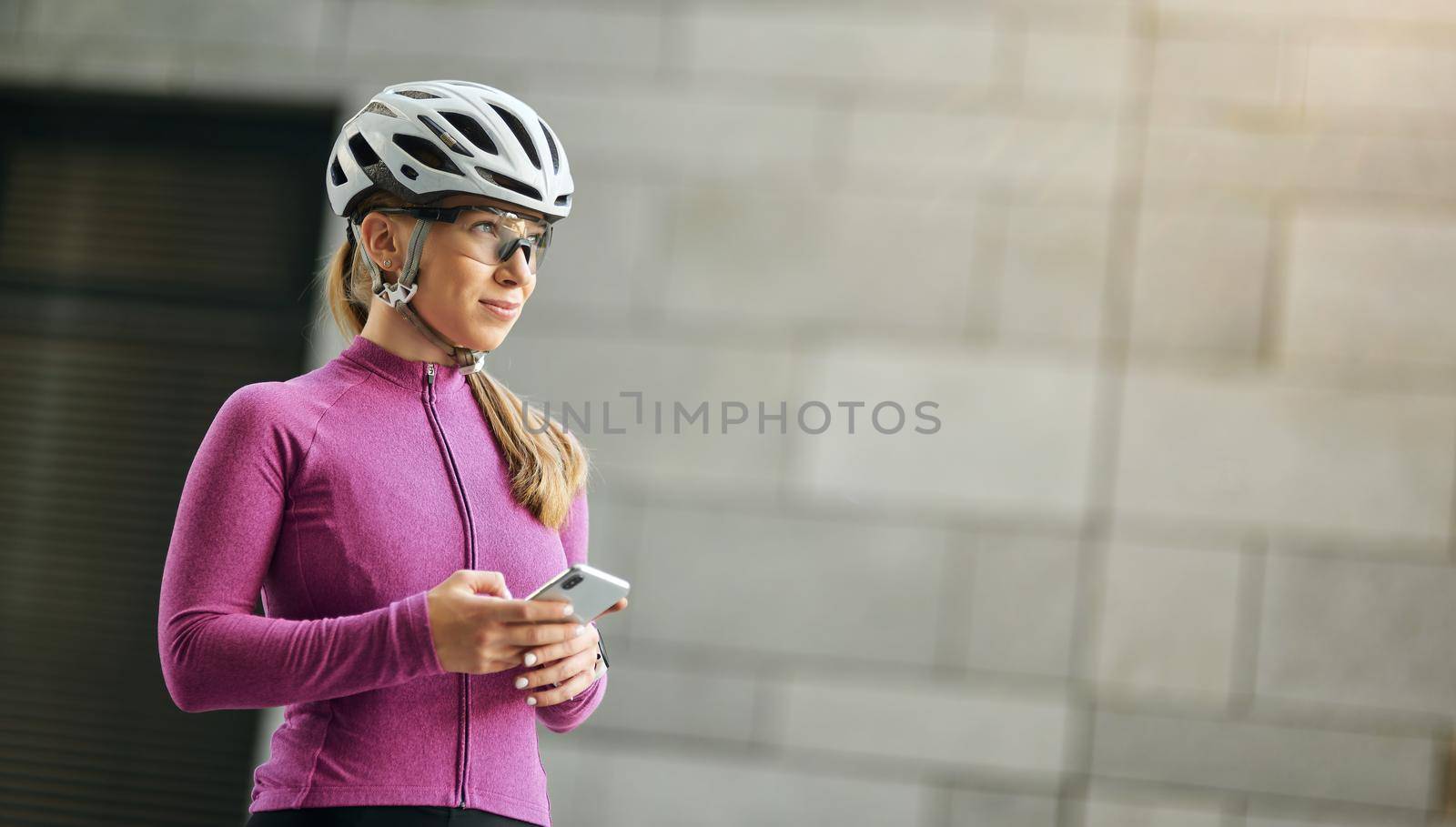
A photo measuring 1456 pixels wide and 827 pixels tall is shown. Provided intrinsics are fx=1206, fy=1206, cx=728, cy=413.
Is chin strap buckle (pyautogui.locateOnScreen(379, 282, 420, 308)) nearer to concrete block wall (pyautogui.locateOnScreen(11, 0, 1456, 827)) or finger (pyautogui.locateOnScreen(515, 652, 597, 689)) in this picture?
finger (pyautogui.locateOnScreen(515, 652, 597, 689))

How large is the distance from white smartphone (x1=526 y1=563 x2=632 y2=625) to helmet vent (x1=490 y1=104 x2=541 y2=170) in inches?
25.7

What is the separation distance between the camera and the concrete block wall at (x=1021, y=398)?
328cm

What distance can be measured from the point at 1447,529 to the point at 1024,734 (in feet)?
4.14

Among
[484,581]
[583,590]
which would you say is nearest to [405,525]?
[484,581]

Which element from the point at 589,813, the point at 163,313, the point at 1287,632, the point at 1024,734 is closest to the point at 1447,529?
the point at 1287,632

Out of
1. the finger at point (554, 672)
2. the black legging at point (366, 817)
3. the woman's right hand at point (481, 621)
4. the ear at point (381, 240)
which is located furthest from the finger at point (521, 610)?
the ear at point (381, 240)

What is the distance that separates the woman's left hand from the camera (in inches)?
60.5

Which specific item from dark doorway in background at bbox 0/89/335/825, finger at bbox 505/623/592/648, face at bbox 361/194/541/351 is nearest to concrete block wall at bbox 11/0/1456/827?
dark doorway in background at bbox 0/89/335/825

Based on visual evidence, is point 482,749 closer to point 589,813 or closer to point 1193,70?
point 589,813

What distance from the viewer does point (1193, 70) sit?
339 centimetres

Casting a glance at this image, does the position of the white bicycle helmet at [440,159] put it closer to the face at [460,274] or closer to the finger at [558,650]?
the face at [460,274]

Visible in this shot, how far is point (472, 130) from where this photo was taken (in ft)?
5.75

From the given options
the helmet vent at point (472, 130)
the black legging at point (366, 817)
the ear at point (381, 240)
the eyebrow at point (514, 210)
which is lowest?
the black legging at point (366, 817)

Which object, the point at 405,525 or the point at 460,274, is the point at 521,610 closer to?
the point at 405,525
